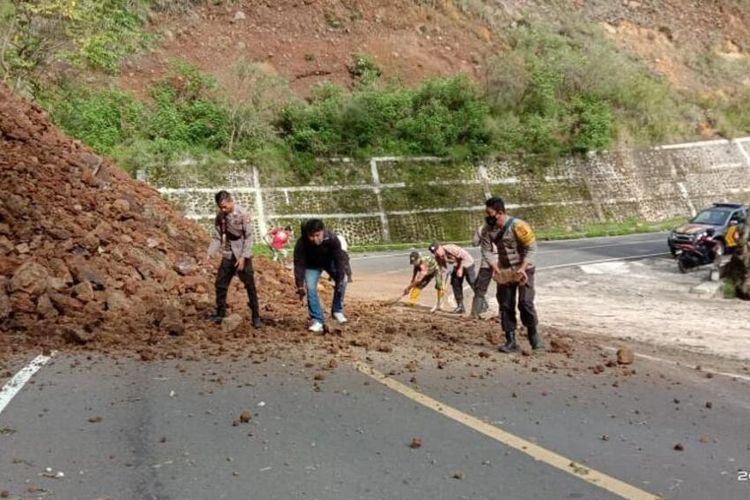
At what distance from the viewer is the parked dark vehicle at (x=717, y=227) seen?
21.1 metres

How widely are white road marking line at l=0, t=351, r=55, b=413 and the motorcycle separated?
1708 cm

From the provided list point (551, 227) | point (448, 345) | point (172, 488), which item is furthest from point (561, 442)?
point (551, 227)

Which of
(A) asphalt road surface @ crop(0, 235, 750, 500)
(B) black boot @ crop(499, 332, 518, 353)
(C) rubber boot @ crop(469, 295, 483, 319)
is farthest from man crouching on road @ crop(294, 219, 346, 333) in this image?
(C) rubber boot @ crop(469, 295, 483, 319)

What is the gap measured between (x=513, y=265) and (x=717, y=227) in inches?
604

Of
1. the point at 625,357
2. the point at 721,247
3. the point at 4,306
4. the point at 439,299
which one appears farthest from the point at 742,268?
the point at 4,306

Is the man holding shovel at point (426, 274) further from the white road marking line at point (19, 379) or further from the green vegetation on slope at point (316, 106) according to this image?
the green vegetation on slope at point (316, 106)

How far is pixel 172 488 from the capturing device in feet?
14.8

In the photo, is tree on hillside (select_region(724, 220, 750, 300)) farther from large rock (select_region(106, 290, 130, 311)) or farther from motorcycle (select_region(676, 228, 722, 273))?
large rock (select_region(106, 290, 130, 311))

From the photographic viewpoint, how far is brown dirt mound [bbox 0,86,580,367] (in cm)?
875

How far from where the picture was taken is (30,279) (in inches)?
370

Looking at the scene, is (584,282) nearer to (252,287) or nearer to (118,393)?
(252,287)

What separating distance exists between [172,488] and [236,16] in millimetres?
A: 33632

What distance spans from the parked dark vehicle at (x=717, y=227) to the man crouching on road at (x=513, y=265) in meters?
13.9

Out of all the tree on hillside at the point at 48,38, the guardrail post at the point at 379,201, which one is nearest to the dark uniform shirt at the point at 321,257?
the tree on hillside at the point at 48,38
